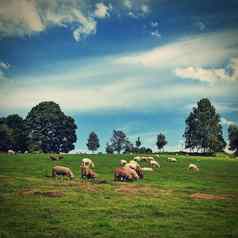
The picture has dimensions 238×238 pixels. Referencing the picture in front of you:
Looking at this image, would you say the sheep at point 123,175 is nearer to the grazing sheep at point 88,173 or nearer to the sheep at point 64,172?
the grazing sheep at point 88,173

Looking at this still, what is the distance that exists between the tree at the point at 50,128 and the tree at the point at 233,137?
5989cm

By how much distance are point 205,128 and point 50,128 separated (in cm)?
A: 5441

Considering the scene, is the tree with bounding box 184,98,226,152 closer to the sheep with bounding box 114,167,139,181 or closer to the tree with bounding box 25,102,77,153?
the tree with bounding box 25,102,77,153

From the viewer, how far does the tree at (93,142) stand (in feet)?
586

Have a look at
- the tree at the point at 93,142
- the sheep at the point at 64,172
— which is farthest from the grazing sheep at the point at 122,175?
the tree at the point at 93,142

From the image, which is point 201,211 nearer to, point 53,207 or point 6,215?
point 53,207

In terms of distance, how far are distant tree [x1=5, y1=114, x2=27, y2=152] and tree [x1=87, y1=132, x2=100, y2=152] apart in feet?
191

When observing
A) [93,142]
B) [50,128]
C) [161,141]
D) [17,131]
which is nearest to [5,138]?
[17,131]

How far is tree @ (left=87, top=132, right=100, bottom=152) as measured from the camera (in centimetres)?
17850

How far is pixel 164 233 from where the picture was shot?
16.5 m

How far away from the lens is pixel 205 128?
132500 mm

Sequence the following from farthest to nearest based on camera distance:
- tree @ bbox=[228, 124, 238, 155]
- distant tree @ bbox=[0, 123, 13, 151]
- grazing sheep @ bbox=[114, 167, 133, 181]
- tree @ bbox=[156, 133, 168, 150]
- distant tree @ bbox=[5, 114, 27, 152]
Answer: tree @ bbox=[156, 133, 168, 150] < tree @ bbox=[228, 124, 238, 155] < distant tree @ bbox=[5, 114, 27, 152] < distant tree @ bbox=[0, 123, 13, 151] < grazing sheep @ bbox=[114, 167, 133, 181]

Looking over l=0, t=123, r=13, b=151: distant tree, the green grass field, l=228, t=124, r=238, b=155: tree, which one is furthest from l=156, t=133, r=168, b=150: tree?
the green grass field

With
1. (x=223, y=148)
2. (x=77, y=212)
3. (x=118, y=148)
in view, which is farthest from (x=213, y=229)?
(x=118, y=148)
